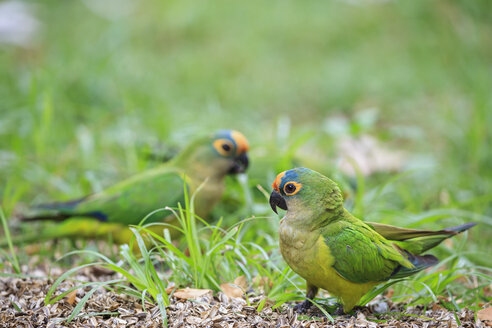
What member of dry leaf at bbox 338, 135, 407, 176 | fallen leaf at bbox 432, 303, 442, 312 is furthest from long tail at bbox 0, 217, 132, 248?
dry leaf at bbox 338, 135, 407, 176

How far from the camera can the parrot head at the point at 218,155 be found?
3.41m

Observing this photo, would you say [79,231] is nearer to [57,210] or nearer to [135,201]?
[57,210]

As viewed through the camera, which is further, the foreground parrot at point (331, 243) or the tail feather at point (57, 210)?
the tail feather at point (57, 210)

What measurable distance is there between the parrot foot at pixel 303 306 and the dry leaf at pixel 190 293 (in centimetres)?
38

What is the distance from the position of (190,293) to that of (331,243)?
663 millimetres

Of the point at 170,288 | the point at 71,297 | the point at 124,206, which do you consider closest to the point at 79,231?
the point at 124,206

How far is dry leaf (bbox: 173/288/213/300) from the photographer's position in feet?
7.55

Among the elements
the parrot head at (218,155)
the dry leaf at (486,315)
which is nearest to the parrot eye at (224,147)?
the parrot head at (218,155)

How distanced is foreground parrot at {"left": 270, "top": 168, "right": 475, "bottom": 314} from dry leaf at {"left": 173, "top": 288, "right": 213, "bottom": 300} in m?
0.42

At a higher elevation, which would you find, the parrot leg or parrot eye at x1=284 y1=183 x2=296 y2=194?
parrot eye at x1=284 y1=183 x2=296 y2=194

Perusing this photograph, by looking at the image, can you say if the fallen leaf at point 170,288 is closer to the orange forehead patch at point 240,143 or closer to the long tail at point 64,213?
the long tail at point 64,213

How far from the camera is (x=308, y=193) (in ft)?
7.13

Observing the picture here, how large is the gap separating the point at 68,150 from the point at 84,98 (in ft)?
3.70

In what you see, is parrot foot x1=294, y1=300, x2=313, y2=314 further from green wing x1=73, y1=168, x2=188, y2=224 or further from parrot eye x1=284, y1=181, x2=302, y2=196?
green wing x1=73, y1=168, x2=188, y2=224
